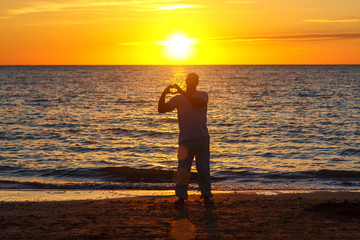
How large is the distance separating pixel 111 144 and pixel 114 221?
12410 mm

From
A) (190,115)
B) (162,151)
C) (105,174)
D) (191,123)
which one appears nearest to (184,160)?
(191,123)

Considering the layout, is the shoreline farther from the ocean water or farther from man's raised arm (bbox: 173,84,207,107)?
man's raised arm (bbox: 173,84,207,107)

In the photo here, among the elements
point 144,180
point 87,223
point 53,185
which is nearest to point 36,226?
point 87,223

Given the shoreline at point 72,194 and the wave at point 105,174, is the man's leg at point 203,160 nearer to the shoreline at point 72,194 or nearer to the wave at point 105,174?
the shoreline at point 72,194

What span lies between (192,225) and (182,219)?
1.27 ft

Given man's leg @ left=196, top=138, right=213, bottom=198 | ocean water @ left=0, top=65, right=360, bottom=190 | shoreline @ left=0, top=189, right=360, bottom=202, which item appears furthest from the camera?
ocean water @ left=0, top=65, right=360, bottom=190

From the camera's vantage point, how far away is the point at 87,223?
646cm

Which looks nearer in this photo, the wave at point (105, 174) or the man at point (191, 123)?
the man at point (191, 123)

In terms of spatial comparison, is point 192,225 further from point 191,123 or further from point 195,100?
point 195,100

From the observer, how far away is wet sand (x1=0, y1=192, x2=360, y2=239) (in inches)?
230

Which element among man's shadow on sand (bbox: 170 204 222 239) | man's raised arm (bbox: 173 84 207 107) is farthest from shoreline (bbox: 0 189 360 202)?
man's raised arm (bbox: 173 84 207 107)

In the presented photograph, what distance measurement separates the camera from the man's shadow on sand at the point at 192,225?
18.9 ft

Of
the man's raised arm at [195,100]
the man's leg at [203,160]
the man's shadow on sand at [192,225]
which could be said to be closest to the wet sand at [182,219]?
the man's shadow on sand at [192,225]

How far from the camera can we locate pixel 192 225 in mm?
6250
